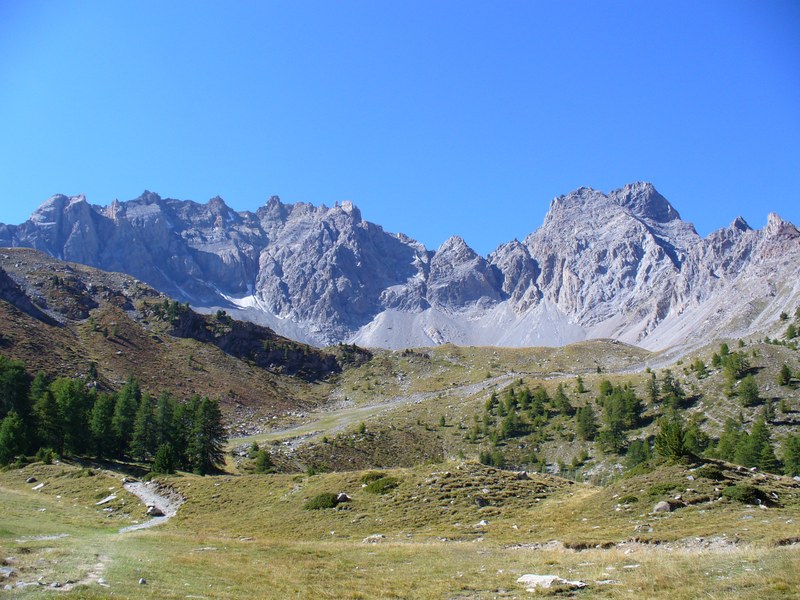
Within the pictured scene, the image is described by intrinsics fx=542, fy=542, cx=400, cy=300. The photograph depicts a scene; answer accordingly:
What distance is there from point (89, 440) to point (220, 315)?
115 m

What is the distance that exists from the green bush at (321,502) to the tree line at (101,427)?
88.0 ft

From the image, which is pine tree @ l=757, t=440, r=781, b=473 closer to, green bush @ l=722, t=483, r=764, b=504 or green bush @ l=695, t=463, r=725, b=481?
green bush @ l=695, t=463, r=725, b=481

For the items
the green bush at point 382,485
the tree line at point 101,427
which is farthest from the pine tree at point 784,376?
the tree line at point 101,427

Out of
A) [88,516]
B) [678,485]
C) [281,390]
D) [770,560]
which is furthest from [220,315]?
[770,560]

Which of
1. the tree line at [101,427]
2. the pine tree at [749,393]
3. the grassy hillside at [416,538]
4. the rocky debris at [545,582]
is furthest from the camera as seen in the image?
the pine tree at [749,393]

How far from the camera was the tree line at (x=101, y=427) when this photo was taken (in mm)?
63438

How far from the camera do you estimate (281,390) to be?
151m

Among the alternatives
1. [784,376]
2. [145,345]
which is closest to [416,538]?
[784,376]

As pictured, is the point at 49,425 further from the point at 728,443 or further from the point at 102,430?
the point at 728,443

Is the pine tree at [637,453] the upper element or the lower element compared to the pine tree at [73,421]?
lower

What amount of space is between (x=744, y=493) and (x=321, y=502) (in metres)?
27.8

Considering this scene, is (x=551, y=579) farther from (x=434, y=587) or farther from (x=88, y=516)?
(x=88, y=516)

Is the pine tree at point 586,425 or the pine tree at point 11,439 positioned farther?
the pine tree at point 586,425

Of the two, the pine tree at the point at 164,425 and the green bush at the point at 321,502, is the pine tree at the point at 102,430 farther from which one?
the green bush at the point at 321,502
